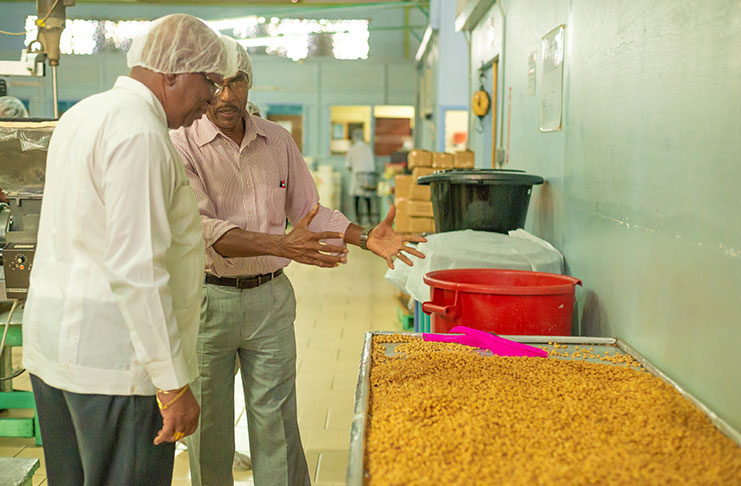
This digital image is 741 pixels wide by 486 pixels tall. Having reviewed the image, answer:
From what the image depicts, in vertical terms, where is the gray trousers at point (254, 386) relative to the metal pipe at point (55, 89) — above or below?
below

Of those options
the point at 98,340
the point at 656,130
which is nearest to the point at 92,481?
the point at 98,340

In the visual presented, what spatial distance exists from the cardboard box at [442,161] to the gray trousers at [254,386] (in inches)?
135

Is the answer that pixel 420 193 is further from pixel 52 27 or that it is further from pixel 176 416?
pixel 176 416

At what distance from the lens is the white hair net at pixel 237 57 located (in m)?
1.63

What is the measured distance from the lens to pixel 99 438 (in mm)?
1459

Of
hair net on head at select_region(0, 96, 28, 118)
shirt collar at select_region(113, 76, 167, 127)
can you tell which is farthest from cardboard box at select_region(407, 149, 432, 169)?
shirt collar at select_region(113, 76, 167, 127)

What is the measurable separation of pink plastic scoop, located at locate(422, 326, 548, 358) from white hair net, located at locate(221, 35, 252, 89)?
989mm

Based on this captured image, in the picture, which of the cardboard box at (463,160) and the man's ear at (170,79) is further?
the cardboard box at (463,160)

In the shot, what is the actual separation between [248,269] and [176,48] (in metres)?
0.82

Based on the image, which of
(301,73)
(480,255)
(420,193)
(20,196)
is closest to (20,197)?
(20,196)

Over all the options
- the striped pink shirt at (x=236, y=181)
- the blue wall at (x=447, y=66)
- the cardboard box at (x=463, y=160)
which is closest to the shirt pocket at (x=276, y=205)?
the striped pink shirt at (x=236, y=181)

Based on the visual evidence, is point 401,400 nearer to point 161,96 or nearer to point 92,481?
point 92,481

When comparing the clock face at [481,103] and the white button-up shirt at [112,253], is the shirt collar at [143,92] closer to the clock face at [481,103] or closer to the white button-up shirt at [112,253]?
the white button-up shirt at [112,253]

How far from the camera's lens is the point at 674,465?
1.22m
